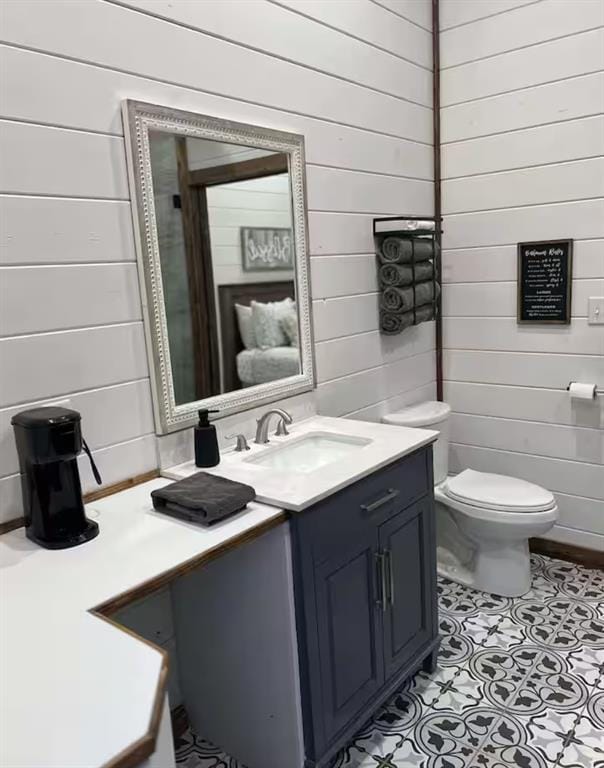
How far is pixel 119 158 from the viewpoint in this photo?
160cm

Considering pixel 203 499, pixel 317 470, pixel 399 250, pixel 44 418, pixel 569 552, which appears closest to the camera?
pixel 44 418

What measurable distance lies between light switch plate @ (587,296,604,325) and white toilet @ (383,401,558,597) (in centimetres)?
72

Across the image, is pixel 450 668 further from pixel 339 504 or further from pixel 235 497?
pixel 235 497

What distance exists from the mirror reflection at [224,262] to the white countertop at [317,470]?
22 centimetres

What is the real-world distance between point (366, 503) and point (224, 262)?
2.94 ft

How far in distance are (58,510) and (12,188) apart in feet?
2.44

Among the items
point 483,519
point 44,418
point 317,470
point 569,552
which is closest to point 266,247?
point 317,470

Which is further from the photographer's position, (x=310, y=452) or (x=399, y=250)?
(x=399, y=250)

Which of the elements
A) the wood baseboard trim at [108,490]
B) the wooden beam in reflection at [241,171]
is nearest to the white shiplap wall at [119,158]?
the wood baseboard trim at [108,490]

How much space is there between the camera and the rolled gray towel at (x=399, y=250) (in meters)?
2.48

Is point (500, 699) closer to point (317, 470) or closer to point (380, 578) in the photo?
point (380, 578)

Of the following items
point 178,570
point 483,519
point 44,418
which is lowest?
point 483,519

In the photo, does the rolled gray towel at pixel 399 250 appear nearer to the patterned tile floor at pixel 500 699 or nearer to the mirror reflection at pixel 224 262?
the mirror reflection at pixel 224 262

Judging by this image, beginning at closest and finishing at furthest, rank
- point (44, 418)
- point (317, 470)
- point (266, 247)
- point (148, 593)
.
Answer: point (148, 593) → point (44, 418) → point (317, 470) → point (266, 247)
